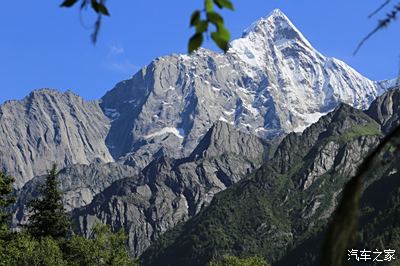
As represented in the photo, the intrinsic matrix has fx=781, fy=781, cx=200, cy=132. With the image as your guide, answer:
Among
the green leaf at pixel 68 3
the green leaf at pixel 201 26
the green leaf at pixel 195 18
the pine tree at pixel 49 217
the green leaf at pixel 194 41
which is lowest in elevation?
the green leaf at pixel 194 41

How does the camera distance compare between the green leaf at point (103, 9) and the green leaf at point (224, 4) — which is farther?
the green leaf at point (103, 9)

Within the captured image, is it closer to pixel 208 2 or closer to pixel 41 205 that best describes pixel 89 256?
pixel 41 205

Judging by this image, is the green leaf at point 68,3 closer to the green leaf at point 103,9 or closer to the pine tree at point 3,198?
the green leaf at point 103,9

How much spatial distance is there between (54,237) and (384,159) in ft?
259

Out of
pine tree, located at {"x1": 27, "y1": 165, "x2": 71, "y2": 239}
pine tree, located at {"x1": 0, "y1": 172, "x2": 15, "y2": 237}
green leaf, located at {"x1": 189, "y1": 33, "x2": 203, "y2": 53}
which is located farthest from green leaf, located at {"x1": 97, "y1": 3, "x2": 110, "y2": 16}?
pine tree, located at {"x1": 27, "y1": 165, "x2": 71, "y2": 239}

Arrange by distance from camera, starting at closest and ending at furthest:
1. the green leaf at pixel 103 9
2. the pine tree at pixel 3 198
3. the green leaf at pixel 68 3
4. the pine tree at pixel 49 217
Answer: the green leaf at pixel 68 3, the green leaf at pixel 103 9, the pine tree at pixel 3 198, the pine tree at pixel 49 217

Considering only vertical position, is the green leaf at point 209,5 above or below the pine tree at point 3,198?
below

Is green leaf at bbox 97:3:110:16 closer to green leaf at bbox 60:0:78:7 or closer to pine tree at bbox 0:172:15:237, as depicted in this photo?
green leaf at bbox 60:0:78:7

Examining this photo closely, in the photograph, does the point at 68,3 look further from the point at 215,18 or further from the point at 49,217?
the point at 49,217

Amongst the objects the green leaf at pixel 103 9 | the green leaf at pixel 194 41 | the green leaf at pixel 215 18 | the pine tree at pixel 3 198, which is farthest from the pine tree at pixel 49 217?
the green leaf at pixel 215 18

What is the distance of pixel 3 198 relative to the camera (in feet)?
176

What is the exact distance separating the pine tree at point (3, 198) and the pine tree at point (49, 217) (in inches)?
838

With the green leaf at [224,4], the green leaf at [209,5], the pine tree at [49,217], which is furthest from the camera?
the pine tree at [49,217]

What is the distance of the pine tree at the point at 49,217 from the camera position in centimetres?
7906
